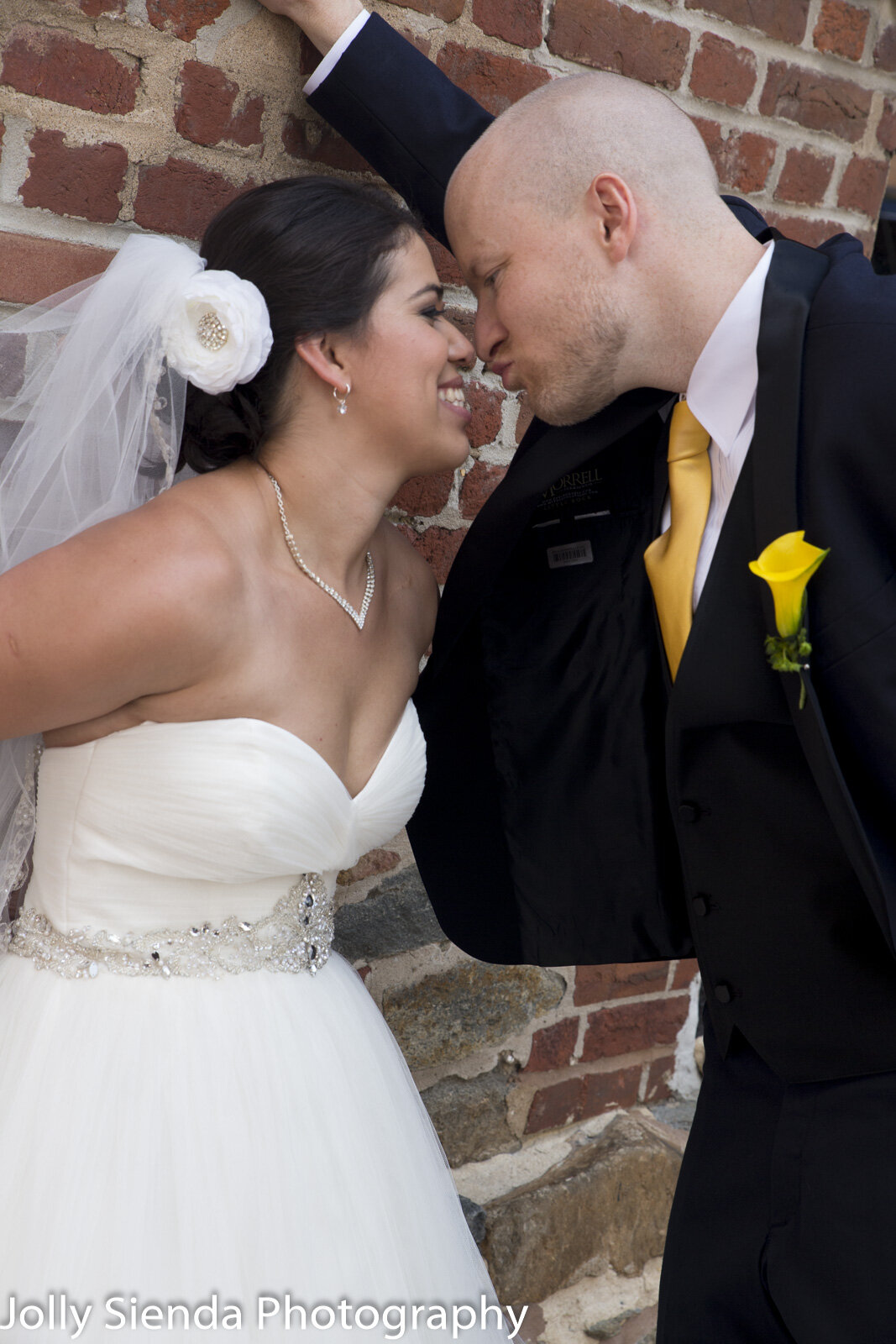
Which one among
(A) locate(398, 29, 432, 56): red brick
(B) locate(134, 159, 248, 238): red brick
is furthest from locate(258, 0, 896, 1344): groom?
(B) locate(134, 159, 248, 238): red brick

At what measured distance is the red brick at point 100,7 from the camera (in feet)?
5.15

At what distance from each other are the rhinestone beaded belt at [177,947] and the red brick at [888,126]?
204 cm

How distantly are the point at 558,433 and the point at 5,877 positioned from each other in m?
1.06

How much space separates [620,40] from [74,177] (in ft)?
3.60

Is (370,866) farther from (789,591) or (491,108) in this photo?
(491,108)

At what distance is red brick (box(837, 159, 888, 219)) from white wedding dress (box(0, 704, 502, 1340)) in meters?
1.79

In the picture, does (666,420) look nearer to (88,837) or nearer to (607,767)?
(607,767)

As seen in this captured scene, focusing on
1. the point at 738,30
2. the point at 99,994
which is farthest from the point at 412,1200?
the point at 738,30

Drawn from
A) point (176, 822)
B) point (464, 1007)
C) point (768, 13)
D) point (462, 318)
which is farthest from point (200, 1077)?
point (768, 13)

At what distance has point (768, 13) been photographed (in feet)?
7.38

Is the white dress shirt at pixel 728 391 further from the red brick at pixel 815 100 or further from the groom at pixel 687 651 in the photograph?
the red brick at pixel 815 100

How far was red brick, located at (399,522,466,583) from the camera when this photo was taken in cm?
210

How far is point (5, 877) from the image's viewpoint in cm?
161

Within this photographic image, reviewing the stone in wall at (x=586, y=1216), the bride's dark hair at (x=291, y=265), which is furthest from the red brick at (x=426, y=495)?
the stone in wall at (x=586, y=1216)
